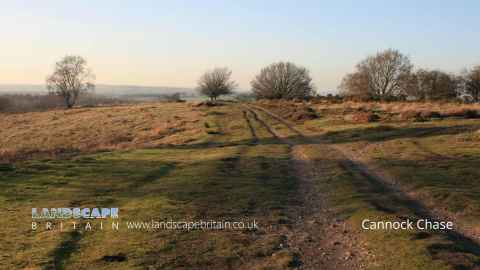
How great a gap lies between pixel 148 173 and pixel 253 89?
109m

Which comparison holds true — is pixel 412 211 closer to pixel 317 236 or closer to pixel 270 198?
pixel 317 236

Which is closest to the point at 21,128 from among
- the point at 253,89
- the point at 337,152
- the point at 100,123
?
the point at 100,123

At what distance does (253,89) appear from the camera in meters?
128

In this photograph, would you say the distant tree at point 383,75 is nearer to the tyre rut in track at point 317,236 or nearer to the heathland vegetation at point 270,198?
the heathland vegetation at point 270,198

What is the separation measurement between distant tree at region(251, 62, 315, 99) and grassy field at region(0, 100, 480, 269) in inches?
3483

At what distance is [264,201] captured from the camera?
14.9 m

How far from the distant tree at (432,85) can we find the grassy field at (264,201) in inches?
2643

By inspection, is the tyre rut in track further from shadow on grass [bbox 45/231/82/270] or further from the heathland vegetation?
shadow on grass [bbox 45/231/82/270]

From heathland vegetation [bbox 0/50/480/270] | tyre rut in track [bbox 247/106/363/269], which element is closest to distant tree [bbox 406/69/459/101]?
heathland vegetation [bbox 0/50/480/270]

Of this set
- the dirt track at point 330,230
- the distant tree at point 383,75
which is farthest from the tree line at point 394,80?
the dirt track at point 330,230

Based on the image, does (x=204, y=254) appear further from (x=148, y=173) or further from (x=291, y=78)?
(x=291, y=78)

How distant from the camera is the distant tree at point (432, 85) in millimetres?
92188

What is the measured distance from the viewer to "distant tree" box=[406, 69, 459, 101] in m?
92.2

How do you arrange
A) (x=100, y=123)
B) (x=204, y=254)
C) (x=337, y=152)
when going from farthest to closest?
(x=100, y=123)
(x=337, y=152)
(x=204, y=254)
